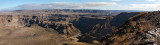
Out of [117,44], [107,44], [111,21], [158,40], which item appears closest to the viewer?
[158,40]

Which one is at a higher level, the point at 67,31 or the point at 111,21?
the point at 111,21

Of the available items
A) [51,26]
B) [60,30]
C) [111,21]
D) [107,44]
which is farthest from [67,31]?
[107,44]

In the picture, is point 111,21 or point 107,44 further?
point 111,21

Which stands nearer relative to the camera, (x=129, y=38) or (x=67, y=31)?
(x=129, y=38)

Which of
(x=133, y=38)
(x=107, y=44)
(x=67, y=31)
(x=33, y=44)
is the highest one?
(x=133, y=38)

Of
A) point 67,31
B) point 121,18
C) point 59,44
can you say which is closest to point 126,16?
point 121,18

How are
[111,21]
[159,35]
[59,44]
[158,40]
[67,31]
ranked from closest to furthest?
[158,40]
[159,35]
[59,44]
[67,31]
[111,21]

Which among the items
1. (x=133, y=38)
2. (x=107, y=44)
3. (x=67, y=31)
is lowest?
(x=67, y=31)

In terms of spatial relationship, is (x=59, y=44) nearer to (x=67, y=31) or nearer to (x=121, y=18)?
(x=67, y=31)

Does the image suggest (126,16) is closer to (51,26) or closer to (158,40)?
(51,26)
